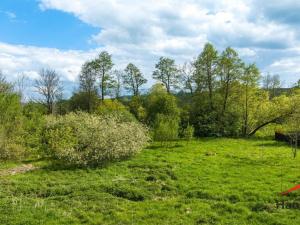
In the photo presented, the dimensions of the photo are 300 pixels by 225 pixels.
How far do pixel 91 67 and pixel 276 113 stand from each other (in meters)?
27.5

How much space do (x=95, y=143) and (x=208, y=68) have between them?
944 inches

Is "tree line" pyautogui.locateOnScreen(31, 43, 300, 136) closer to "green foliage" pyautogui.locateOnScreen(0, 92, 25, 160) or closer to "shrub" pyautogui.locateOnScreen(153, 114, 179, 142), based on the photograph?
"shrub" pyautogui.locateOnScreen(153, 114, 179, 142)

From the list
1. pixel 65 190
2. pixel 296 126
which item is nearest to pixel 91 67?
pixel 296 126

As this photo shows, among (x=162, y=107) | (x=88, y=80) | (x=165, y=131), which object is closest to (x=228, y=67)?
(x=162, y=107)

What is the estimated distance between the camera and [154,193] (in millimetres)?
11977

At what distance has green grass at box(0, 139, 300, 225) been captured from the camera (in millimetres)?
9297

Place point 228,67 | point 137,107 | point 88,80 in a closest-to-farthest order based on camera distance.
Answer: point 228,67 → point 137,107 → point 88,80

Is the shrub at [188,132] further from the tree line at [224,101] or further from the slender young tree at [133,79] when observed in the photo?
the slender young tree at [133,79]

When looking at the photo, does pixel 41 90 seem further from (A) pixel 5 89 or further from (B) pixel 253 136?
(B) pixel 253 136

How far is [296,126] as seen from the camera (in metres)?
19.8

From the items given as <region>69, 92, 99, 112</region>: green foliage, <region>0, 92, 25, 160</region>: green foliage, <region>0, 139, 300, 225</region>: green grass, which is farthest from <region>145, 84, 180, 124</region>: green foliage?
<region>0, 139, 300, 225</region>: green grass

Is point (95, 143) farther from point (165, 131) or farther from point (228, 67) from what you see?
point (228, 67)

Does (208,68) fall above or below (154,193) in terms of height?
above

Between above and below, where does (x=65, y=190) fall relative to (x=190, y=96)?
below
